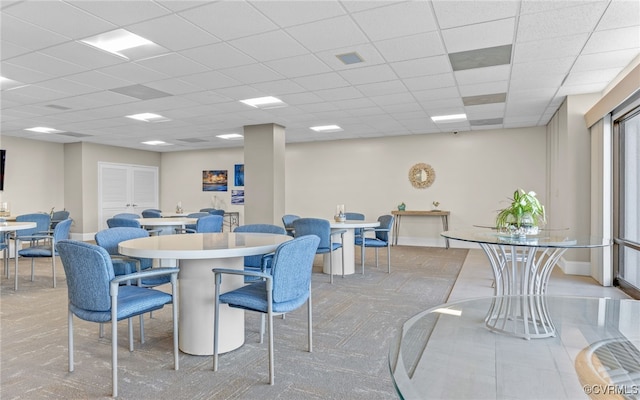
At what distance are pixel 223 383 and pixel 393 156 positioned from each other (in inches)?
324

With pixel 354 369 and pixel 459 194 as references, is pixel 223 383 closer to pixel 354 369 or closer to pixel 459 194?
pixel 354 369

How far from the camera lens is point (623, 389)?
825 millimetres

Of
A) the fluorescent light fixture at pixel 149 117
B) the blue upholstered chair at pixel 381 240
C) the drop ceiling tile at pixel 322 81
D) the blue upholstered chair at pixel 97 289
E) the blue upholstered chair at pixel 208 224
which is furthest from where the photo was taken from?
the fluorescent light fixture at pixel 149 117

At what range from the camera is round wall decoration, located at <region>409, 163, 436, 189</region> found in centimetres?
944

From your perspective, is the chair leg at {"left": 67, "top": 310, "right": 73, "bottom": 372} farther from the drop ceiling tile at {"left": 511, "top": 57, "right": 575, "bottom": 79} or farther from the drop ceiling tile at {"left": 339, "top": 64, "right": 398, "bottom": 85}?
the drop ceiling tile at {"left": 511, "top": 57, "right": 575, "bottom": 79}

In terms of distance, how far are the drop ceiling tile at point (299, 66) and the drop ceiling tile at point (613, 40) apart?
2.77m

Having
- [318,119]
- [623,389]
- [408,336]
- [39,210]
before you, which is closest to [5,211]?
[39,210]

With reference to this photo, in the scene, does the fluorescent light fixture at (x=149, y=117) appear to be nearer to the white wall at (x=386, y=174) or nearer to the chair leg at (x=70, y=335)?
the white wall at (x=386, y=174)

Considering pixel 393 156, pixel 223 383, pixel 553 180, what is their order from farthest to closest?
pixel 393 156 → pixel 553 180 → pixel 223 383

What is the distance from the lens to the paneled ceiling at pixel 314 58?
3229mm

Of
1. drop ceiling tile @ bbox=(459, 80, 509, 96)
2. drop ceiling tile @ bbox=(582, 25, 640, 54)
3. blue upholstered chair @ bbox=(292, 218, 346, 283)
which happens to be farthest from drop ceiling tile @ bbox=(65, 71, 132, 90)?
drop ceiling tile @ bbox=(582, 25, 640, 54)

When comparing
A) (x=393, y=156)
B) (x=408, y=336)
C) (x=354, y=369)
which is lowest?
(x=354, y=369)

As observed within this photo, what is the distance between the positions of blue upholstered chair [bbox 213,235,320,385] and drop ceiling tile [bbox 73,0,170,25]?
89.1 inches

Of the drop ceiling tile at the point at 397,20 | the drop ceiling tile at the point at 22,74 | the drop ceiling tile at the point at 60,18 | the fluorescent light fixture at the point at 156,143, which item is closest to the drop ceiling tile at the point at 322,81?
the drop ceiling tile at the point at 397,20
